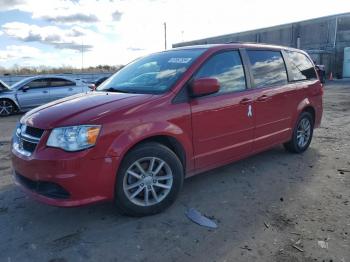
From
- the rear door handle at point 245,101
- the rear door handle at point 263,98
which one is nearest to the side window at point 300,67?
the rear door handle at point 263,98

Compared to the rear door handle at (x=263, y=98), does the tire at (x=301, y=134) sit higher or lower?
lower

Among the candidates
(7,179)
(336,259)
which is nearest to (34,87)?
(7,179)

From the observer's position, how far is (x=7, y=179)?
5.06 metres

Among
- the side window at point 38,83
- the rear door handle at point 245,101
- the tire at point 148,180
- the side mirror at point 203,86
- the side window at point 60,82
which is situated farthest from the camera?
the side window at point 60,82

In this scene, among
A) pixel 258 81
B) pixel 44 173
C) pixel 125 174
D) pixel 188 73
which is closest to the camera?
pixel 44 173

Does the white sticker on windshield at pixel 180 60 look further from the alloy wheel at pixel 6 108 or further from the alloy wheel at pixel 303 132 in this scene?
the alloy wheel at pixel 6 108

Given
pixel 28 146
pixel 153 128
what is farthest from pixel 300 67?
pixel 28 146

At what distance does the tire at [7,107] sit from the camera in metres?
12.2

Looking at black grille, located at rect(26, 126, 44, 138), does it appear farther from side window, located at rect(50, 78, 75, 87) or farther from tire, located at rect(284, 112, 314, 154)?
side window, located at rect(50, 78, 75, 87)

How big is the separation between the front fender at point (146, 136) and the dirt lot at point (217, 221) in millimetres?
732

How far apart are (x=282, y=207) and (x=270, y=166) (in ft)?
4.98

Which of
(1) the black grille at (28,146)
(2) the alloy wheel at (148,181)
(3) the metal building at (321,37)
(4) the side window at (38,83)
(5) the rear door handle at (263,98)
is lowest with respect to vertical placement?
(2) the alloy wheel at (148,181)

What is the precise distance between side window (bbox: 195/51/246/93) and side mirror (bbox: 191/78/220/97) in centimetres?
21

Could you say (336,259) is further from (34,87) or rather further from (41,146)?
(34,87)
